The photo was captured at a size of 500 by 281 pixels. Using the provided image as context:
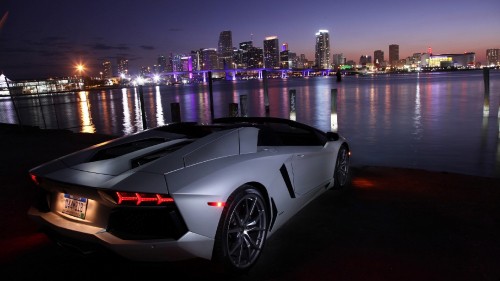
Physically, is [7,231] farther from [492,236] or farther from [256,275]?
[492,236]

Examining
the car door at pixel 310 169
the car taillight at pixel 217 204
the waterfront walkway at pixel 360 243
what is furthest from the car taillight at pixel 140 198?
the car door at pixel 310 169

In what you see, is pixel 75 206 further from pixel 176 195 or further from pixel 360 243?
pixel 360 243

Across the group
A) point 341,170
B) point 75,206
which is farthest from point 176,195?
point 341,170

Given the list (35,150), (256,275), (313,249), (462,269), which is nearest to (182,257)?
(256,275)

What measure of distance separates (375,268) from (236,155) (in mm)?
1533

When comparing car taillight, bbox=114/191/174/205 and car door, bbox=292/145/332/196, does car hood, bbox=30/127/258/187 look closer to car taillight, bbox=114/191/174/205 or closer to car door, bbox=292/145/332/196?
car taillight, bbox=114/191/174/205

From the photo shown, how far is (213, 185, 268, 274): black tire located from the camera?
2857 mm

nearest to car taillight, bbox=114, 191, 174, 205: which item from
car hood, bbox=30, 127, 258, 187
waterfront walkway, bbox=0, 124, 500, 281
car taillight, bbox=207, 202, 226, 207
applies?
car hood, bbox=30, 127, 258, 187

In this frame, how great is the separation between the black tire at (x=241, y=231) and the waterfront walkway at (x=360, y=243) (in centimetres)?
16

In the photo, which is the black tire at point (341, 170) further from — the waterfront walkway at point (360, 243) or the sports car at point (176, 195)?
the sports car at point (176, 195)

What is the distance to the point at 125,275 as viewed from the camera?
3.16 meters

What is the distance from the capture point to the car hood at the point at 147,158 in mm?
2803

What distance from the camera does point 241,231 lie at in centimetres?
312

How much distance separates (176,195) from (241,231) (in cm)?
80
